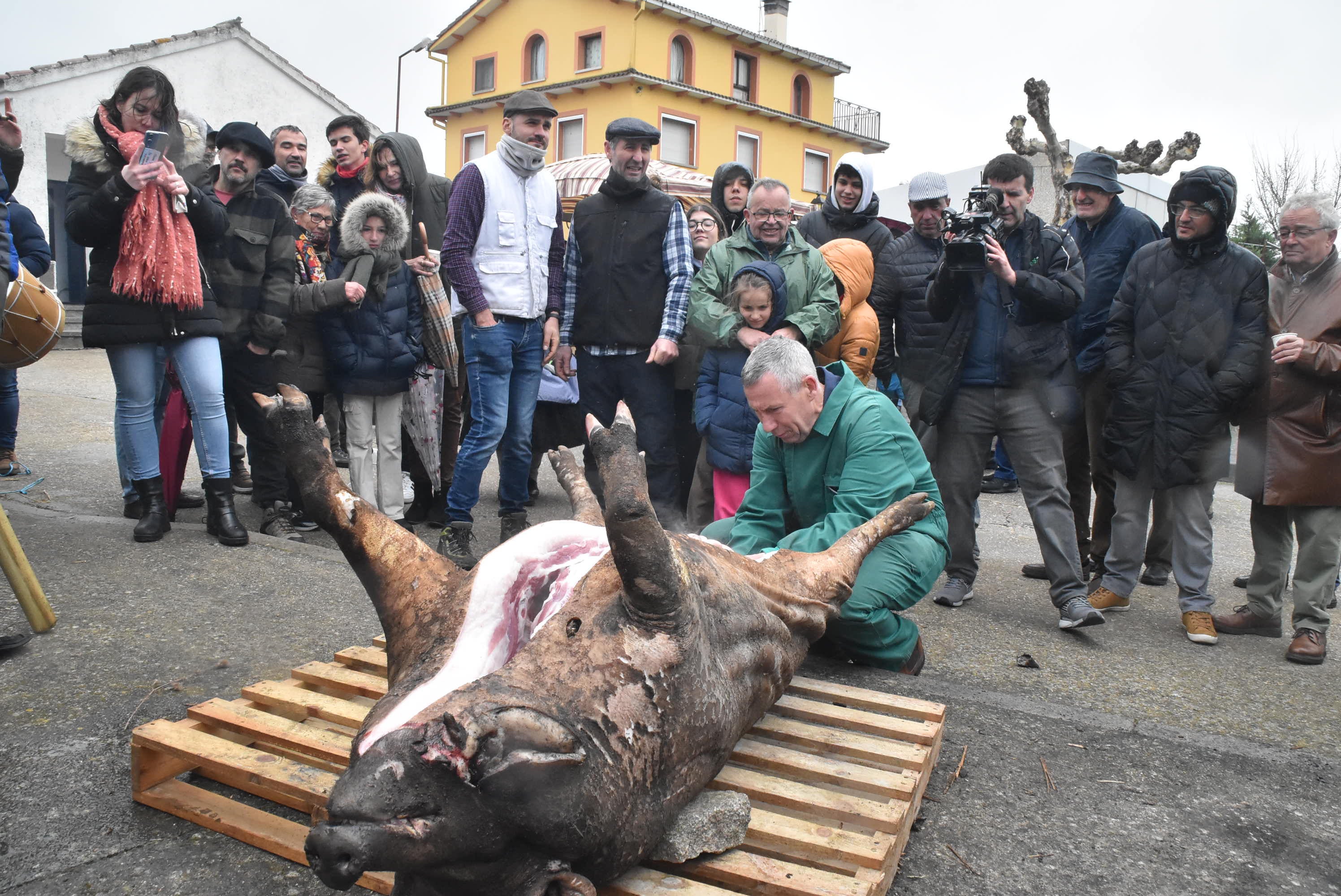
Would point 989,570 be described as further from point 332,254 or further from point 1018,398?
point 332,254

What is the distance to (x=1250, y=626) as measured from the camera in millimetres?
4738

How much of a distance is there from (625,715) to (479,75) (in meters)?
34.2

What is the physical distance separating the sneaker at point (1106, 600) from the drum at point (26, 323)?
519 cm

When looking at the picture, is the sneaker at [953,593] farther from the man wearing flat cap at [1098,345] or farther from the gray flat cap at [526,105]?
the gray flat cap at [526,105]

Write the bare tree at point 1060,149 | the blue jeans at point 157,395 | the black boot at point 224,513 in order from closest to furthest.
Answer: the blue jeans at point 157,395
the black boot at point 224,513
the bare tree at point 1060,149

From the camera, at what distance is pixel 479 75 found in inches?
1294

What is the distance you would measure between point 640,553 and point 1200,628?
365cm

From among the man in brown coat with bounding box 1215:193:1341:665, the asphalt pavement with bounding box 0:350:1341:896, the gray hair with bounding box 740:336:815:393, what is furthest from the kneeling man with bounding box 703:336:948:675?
the man in brown coat with bounding box 1215:193:1341:665

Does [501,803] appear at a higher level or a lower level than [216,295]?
lower

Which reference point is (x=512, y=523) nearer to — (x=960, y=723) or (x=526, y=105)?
(x=526, y=105)

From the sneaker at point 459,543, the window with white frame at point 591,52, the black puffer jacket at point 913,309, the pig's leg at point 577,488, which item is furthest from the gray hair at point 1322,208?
the window with white frame at point 591,52

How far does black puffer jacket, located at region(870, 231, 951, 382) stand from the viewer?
535 centimetres

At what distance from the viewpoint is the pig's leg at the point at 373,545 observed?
8.04 feet

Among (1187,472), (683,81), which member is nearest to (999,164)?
(1187,472)
